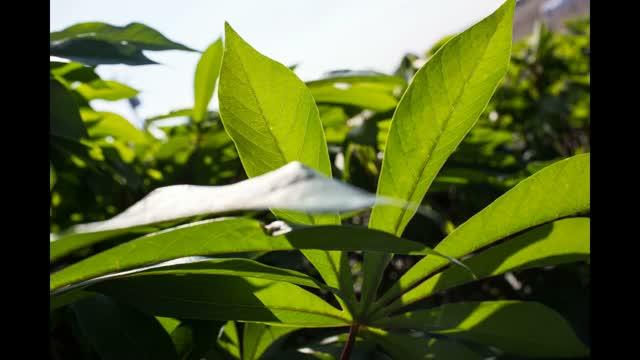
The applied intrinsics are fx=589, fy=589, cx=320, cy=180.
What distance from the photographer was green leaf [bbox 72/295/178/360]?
52cm

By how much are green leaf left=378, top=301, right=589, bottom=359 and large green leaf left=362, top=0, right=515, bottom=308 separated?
0.11 meters

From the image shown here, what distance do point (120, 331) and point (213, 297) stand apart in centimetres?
10

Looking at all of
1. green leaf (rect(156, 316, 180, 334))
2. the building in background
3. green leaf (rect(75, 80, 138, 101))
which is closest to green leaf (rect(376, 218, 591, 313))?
green leaf (rect(156, 316, 180, 334))

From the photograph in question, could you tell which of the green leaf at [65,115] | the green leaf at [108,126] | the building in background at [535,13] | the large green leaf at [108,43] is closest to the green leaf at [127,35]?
the large green leaf at [108,43]

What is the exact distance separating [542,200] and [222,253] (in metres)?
0.27

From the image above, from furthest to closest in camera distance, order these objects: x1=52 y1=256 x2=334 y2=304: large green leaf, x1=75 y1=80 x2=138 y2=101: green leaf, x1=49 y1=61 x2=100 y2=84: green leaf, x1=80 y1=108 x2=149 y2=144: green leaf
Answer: x1=80 y1=108 x2=149 y2=144: green leaf
x1=75 y1=80 x2=138 y2=101: green leaf
x1=49 y1=61 x2=100 y2=84: green leaf
x1=52 y1=256 x2=334 y2=304: large green leaf

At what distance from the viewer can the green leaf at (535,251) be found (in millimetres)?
512

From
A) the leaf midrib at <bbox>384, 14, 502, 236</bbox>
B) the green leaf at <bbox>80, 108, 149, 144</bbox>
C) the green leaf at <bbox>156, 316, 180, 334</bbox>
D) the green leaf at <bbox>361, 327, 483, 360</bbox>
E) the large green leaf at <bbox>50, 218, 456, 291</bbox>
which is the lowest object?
the green leaf at <bbox>361, 327, 483, 360</bbox>

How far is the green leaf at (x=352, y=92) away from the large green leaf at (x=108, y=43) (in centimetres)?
32

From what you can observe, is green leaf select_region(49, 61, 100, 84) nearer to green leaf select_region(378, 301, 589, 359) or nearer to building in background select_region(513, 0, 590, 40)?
green leaf select_region(378, 301, 589, 359)

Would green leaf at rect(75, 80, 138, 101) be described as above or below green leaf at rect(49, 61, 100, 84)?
above

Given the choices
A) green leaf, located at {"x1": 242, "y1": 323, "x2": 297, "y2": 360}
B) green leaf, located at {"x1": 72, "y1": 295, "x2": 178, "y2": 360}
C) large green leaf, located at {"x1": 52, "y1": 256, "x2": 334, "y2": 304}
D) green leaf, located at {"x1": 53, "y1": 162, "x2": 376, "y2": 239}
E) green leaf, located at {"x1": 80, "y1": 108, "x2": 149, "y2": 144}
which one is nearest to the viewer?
green leaf, located at {"x1": 53, "y1": 162, "x2": 376, "y2": 239}

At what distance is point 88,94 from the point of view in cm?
113
